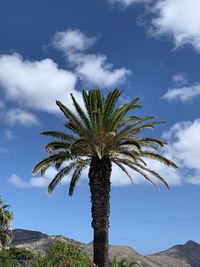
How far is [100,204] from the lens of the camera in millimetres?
33688

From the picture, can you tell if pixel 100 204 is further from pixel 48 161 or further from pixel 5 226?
pixel 5 226

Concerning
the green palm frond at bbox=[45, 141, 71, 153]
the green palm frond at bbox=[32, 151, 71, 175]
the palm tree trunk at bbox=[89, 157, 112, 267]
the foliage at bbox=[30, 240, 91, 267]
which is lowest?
the foliage at bbox=[30, 240, 91, 267]

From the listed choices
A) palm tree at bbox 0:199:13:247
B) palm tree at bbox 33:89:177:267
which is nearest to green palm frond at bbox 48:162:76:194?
palm tree at bbox 33:89:177:267

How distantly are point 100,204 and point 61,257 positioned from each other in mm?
8581

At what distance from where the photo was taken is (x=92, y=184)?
34312 millimetres

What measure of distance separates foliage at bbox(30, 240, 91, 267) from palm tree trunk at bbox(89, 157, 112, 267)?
614 cm

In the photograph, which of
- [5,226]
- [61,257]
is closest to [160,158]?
[61,257]

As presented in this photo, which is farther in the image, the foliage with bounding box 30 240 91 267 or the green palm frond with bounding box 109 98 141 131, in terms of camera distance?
the green palm frond with bounding box 109 98 141 131

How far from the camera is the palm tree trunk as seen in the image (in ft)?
108

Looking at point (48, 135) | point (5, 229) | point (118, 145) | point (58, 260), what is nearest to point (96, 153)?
point (118, 145)

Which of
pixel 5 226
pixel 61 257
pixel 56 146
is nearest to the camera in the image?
pixel 61 257

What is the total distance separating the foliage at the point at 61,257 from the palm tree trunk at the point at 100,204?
20.1 feet

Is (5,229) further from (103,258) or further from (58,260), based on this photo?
(58,260)

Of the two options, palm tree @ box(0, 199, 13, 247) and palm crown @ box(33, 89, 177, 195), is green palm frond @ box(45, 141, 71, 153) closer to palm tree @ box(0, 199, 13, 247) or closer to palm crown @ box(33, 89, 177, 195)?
palm crown @ box(33, 89, 177, 195)
